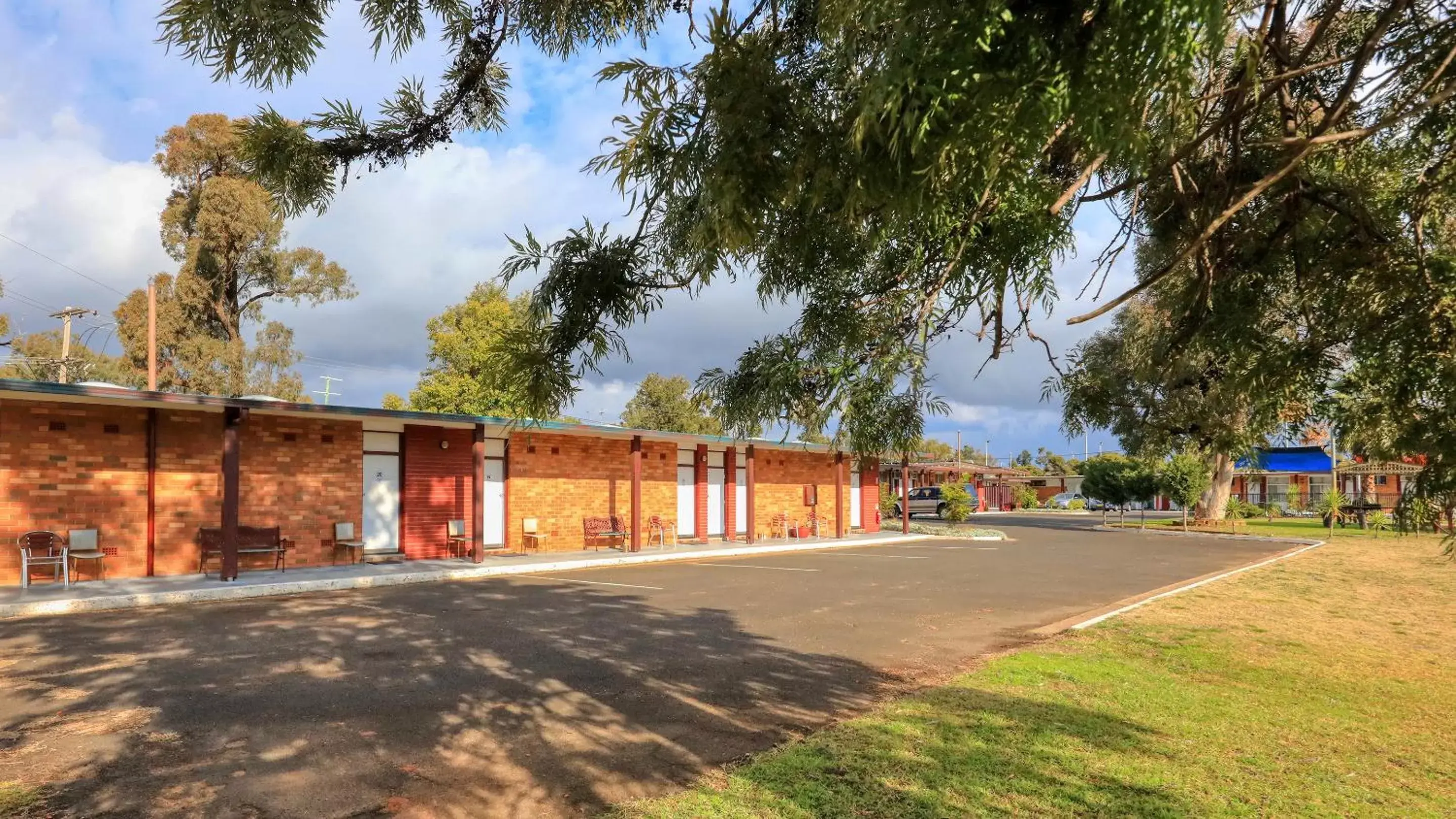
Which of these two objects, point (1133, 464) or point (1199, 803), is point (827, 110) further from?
point (1133, 464)

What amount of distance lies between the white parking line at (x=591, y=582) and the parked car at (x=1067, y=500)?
5610 centimetres

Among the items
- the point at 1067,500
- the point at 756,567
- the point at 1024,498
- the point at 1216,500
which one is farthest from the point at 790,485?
the point at 1067,500

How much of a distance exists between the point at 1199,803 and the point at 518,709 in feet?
15.5

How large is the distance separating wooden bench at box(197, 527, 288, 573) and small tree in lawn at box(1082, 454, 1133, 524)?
1415 inches

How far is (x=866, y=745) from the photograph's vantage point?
5652mm

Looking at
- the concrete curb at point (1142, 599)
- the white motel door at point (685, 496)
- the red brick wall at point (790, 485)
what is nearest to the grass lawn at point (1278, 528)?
the concrete curb at point (1142, 599)

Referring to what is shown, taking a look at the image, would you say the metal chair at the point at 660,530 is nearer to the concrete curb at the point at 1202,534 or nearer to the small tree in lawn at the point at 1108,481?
the concrete curb at the point at 1202,534

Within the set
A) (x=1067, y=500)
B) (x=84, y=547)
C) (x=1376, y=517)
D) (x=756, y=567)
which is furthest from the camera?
(x=1067, y=500)

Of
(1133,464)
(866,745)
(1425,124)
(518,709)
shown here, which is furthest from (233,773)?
(1133,464)

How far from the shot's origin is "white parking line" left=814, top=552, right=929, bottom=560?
2211cm

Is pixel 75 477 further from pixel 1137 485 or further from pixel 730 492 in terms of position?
pixel 1137 485

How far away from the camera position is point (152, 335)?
27.9 metres

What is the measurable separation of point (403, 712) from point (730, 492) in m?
21.1

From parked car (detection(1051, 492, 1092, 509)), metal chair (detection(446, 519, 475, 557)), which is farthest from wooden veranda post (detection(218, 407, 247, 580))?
parked car (detection(1051, 492, 1092, 509))
